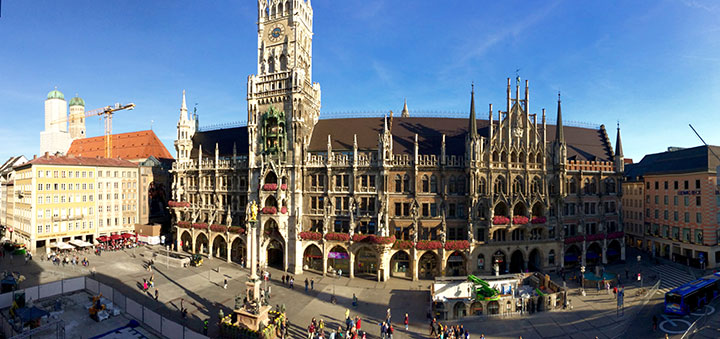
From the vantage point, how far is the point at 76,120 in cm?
16250

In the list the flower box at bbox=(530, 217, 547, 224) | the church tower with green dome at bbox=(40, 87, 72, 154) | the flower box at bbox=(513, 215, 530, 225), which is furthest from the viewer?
the church tower with green dome at bbox=(40, 87, 72, 154)

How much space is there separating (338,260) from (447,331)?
23.6m

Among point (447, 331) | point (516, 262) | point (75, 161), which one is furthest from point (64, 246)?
point (516, 262)

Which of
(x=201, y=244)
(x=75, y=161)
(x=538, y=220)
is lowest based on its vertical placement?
(x=201, y=244)

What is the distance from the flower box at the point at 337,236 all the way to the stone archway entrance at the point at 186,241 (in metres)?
32.3

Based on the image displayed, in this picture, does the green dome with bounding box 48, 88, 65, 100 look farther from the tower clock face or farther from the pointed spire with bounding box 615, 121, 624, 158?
the pointed spire with bounding box 615, 121, 624, 158

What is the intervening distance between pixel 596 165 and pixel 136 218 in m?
97.7

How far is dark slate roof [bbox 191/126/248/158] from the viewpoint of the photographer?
63.0 metres

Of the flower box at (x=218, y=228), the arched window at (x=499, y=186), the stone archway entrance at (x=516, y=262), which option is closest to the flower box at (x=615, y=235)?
the stone archway entrance at (x=516, y=262)

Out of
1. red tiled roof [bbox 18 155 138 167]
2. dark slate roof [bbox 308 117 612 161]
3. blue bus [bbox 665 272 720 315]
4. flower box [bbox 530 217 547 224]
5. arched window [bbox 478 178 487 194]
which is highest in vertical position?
dark slate roof [bbox 308 117 612 161]

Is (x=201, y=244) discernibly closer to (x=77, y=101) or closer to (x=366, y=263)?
(x=366, y=263)

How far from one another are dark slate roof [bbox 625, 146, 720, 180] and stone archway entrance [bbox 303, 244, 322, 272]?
64342mm

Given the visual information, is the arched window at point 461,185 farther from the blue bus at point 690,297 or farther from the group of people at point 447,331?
the blue bus at point 690,297

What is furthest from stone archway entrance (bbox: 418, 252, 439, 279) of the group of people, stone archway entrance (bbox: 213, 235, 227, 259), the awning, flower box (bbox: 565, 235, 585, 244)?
the awning
